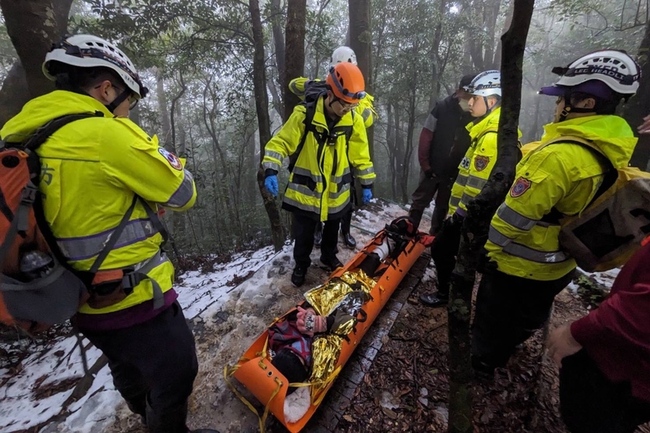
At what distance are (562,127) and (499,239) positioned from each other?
774 millimetres

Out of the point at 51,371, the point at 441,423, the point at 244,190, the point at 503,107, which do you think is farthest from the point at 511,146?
the point at 244,190

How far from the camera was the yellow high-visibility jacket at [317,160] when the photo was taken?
3375 mm

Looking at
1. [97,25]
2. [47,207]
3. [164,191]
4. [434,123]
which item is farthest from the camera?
[97,25]

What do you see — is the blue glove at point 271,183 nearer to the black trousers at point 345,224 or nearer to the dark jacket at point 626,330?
the black trousers at point 345,224

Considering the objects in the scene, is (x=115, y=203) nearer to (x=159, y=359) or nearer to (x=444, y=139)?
(x=159, y=359)

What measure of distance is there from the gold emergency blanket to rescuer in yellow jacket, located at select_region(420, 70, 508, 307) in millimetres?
828

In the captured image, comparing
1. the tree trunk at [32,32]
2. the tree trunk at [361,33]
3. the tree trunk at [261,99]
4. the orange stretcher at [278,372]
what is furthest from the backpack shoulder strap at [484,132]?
the tree trunk at [32,32]

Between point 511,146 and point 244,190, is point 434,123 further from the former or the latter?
point 244,190

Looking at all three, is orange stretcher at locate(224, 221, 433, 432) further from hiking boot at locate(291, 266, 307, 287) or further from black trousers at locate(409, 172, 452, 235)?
black trousers at locate(409, 172, 452, 235)

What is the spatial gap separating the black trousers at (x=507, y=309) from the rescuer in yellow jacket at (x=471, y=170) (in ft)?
2.88

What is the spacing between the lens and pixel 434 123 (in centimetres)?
464

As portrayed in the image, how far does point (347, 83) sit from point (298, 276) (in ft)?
7.67

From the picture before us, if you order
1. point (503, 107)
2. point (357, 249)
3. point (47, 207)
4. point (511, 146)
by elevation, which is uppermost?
point (503, 107)

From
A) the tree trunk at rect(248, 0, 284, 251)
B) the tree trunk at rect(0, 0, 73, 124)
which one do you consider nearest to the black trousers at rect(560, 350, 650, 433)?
the tree trunk at rect(248, 0, 284, 251)
